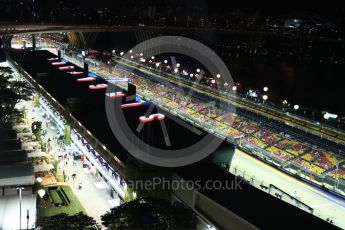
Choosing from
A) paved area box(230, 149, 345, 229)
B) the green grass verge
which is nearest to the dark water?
paved area box(230, 149, 345, 229)

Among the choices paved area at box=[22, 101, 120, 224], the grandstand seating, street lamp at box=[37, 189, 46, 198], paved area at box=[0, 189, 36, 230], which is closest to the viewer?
paved area at box=[0, 189, 36, 230]

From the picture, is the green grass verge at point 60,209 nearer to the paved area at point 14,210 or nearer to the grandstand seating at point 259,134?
the paved area at point 14,210

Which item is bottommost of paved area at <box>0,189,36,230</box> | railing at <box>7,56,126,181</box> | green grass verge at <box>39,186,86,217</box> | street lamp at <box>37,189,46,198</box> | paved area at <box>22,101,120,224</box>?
green grass verge at <box>39,186,86,217</box>

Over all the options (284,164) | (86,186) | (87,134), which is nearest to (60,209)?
(86,186)

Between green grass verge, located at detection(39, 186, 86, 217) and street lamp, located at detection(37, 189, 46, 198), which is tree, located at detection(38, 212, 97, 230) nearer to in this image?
street lamp, located at detection(37, 189, 46, 198)

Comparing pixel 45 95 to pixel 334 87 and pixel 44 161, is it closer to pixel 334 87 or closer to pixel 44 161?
pixel 44 161

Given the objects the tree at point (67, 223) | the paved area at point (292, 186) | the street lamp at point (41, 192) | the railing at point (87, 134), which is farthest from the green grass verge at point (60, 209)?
the paved area at point (292, 186)

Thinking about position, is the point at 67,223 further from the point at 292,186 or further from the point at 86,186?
the point at 86,186

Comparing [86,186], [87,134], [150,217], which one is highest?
[150,217]

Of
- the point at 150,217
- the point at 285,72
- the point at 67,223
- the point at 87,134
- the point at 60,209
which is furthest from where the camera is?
the point at 285,72
